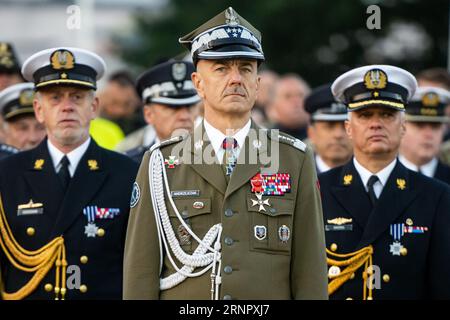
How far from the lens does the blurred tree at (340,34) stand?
2394cm

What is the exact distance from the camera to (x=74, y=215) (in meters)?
7.87

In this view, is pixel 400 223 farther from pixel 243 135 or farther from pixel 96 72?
pixel 96 72

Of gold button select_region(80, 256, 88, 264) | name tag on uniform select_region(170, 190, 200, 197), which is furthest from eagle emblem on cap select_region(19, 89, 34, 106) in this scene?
name tag on uniform select_region(170, 190, 200, 197)

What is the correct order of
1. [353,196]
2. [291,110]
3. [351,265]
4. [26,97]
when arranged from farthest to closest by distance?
1. [291,110]
2. [26,97]
3. [353,196]
4. [351,265]

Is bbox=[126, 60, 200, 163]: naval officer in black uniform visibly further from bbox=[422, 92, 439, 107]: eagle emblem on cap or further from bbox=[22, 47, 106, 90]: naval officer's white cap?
bbox=[422, 92, 439, 107]: eagle emblem on cap

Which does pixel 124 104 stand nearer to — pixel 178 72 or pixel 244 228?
pixel 178 72

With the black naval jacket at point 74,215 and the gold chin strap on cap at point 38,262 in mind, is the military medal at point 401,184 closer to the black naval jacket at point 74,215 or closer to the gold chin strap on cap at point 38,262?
the black naval jacket at point 74,215

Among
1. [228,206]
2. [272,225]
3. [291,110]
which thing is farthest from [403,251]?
[291,110]

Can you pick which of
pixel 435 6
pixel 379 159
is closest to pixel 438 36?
pixel 435 6

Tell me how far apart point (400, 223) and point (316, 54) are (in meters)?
16.7

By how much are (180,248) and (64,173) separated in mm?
1956

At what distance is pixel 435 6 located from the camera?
2406 cm

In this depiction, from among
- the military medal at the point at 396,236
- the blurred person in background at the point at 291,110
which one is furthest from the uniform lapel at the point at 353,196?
the blurred person in background at the point at 291,110
